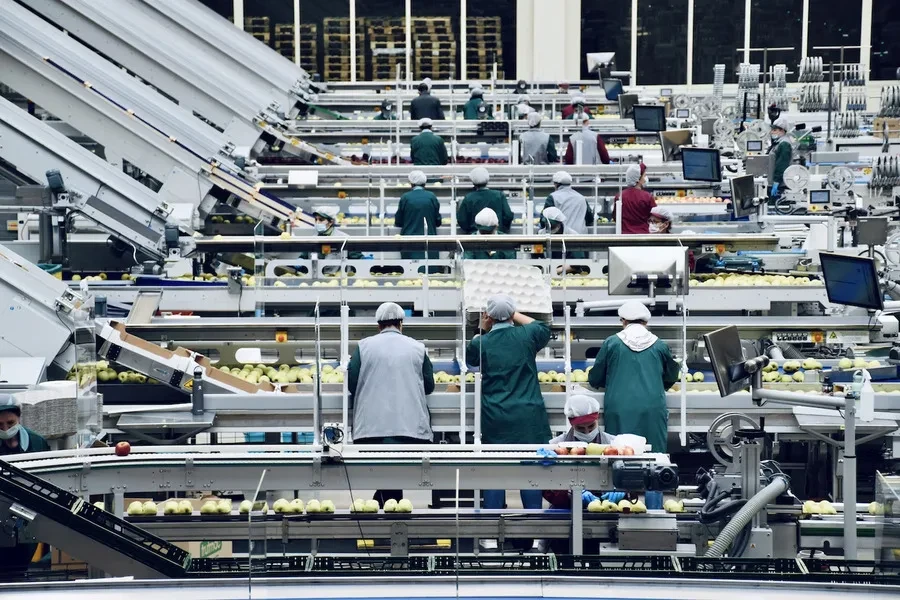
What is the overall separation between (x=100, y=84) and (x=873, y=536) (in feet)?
35.1

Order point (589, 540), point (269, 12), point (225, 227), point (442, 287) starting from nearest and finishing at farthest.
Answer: point (589, 540) < point (442, 287) < point (225, 227) < point (269, 12)

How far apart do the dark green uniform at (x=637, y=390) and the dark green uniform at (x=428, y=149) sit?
314 inches

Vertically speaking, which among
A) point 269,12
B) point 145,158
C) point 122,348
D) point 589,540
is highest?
point 269,12

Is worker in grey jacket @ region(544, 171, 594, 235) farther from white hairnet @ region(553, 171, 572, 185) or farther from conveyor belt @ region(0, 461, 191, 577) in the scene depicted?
conveyor belt @ region(0, 461, 191, 577)

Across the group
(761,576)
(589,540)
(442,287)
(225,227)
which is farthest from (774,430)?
(225,227)

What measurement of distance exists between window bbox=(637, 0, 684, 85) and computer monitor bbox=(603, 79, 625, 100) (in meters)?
4.92

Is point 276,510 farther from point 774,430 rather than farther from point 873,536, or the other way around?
point 774,430

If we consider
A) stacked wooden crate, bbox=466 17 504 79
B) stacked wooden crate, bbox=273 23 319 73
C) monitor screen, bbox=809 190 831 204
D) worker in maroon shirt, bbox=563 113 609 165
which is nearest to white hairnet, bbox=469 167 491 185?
monitor screen, bbox=809 190 831 204

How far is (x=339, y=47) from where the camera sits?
942 inches

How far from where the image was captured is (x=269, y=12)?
23.9m

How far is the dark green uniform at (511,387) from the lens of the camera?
22.8 ft

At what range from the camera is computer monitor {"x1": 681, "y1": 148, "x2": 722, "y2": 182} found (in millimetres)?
12977

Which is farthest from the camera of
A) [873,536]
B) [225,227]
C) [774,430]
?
[225,227]

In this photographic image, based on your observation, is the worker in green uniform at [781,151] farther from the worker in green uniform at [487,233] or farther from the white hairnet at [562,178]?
the worker in green uniform at [487,233]
